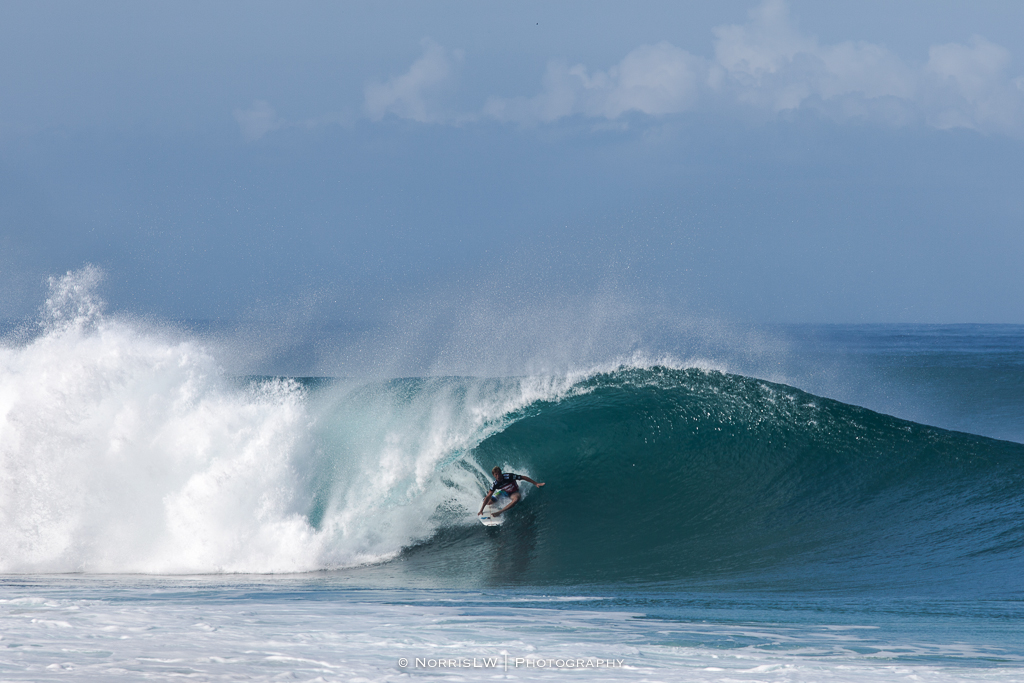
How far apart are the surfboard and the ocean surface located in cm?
16

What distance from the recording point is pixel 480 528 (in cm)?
1011

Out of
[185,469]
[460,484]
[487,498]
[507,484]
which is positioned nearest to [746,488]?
[507,484]

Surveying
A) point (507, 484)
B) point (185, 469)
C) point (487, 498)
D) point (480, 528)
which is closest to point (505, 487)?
point (507, 484)

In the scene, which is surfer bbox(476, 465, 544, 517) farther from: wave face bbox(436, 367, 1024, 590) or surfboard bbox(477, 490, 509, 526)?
wave face bbox(436, 367, 1024, 590)

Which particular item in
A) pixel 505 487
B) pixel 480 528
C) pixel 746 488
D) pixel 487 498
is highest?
pixel 746 488

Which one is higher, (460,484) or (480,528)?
Answer: (460,484)

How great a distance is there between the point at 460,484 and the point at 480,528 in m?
1.03

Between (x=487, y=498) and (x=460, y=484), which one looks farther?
(x=460, y=484)

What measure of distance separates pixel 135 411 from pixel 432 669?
25.0 feet

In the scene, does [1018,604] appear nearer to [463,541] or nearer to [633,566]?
[633,566]

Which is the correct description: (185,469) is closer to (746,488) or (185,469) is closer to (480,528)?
(480,528)

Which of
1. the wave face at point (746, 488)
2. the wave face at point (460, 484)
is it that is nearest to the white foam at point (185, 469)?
the wave face at point (460, 484)

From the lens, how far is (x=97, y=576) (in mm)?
8727

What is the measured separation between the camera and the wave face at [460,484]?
8945mm
